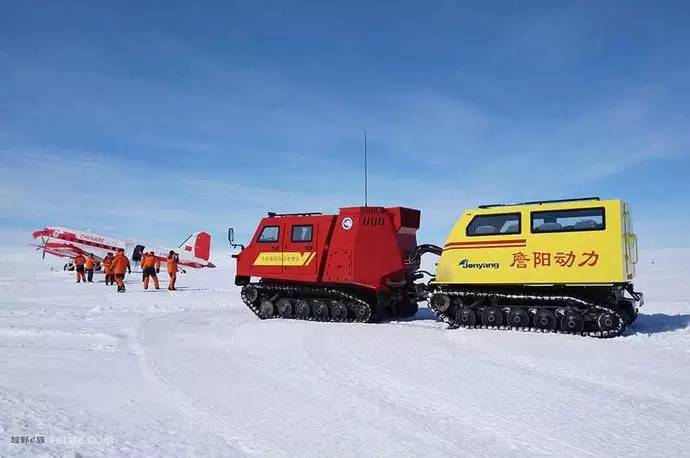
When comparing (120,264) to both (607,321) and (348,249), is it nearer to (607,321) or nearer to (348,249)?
(348,249)

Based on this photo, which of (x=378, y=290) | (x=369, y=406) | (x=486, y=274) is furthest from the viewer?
(x=378, y=290)

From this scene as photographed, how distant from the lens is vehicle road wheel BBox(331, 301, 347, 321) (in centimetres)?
1359

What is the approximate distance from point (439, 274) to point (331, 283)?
292cm

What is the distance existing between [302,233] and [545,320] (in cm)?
641

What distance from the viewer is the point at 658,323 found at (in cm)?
1205

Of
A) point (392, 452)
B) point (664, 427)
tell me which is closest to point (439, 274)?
point (664, 427)

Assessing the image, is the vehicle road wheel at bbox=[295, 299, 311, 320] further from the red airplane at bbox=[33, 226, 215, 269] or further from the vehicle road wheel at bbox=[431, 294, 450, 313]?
the red airplane at bbox=[33, 226, 215, 269]

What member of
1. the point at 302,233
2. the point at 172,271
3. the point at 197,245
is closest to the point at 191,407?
the point at 302,233

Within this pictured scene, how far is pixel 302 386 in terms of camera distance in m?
6.80

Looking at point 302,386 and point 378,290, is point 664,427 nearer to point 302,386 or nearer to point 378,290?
point 302,386

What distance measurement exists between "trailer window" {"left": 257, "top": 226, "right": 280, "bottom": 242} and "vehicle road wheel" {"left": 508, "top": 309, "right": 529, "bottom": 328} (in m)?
6.48

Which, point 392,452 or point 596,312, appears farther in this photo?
point 596,312

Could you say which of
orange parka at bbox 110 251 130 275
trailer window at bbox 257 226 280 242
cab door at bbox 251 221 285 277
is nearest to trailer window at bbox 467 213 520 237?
cab door at bbox 251 221 285 277

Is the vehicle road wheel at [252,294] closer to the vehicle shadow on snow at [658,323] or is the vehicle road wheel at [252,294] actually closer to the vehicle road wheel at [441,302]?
the vehicle road wheel at [441,302]
